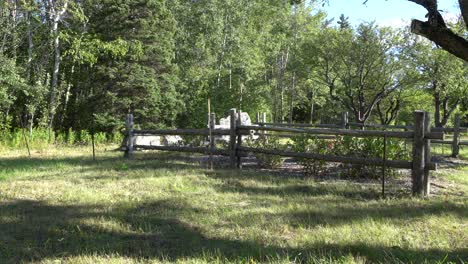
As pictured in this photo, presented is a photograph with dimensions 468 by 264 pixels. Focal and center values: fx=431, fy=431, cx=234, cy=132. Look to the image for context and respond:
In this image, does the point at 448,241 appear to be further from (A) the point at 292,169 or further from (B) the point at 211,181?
(A) the point at 292,169

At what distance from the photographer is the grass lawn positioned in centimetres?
421

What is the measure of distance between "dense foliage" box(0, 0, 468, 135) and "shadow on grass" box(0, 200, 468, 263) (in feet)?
37.1

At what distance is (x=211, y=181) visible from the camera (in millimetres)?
8258

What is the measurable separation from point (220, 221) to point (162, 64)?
17.8 metres

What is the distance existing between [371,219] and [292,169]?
465 centimetres

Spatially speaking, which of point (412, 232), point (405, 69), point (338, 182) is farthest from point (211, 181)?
point (405, 69)

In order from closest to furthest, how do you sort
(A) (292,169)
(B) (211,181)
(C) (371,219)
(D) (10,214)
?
(C) (371,219), (D) (10,214), (B) (211,181), (A) (292,169)

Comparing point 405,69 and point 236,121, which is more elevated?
point 405,69

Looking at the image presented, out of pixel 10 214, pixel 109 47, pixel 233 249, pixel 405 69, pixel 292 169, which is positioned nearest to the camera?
pixel 233 249

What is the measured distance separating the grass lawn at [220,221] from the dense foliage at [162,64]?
9442 mm

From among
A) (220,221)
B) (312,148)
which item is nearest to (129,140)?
(312,148)

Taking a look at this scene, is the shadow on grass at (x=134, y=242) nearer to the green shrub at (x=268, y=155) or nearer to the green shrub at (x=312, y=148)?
the green shrub at (x=312, y=148)

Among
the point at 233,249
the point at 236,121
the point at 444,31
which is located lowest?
the point at 233,249

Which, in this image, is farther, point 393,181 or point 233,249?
point 393,181
